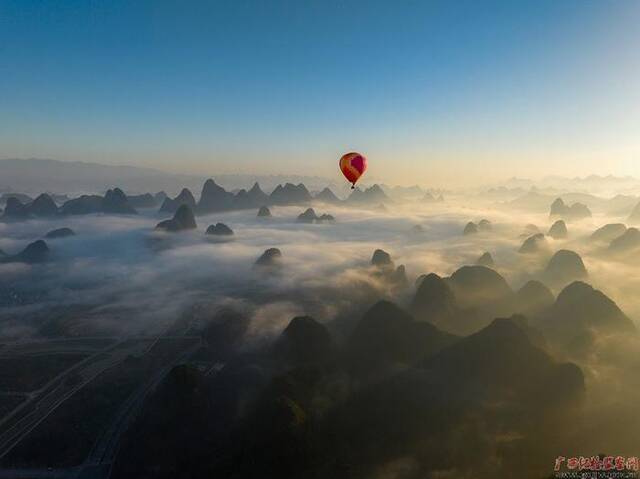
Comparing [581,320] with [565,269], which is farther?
[565,269]

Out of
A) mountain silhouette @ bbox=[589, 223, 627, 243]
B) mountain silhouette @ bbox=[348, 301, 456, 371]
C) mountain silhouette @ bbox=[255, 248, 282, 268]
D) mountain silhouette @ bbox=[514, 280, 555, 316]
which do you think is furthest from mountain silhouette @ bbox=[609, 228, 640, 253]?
mountain silhouette @ bbox=[255, 248, 282, 268]

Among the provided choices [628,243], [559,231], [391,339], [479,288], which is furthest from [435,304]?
[559,231]

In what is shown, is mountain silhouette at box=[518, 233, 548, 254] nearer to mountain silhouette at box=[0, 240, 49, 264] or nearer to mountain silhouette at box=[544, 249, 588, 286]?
mountain silhouette at box=[544, 249, 588, 286]

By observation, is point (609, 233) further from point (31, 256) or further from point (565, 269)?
point (31, 256)

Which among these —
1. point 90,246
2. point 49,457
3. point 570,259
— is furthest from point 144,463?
point 90,246

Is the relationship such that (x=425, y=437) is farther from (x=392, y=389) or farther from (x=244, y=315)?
(x=244, y=315)

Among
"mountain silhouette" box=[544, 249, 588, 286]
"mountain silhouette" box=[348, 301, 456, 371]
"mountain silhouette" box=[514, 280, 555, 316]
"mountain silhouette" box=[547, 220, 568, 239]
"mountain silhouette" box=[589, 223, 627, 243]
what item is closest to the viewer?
"mountain silhouette" box=[348, 301, 456, 371]

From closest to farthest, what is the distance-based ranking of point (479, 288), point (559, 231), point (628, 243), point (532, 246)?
point (479, 288) → point (628, 243) → point (532, 246) → point (559, 231)

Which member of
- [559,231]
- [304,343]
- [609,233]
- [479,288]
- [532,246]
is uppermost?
[609,233]

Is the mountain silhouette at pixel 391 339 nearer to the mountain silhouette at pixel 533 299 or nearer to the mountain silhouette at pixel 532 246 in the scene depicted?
the mountain silhouette at pixel 533 299
